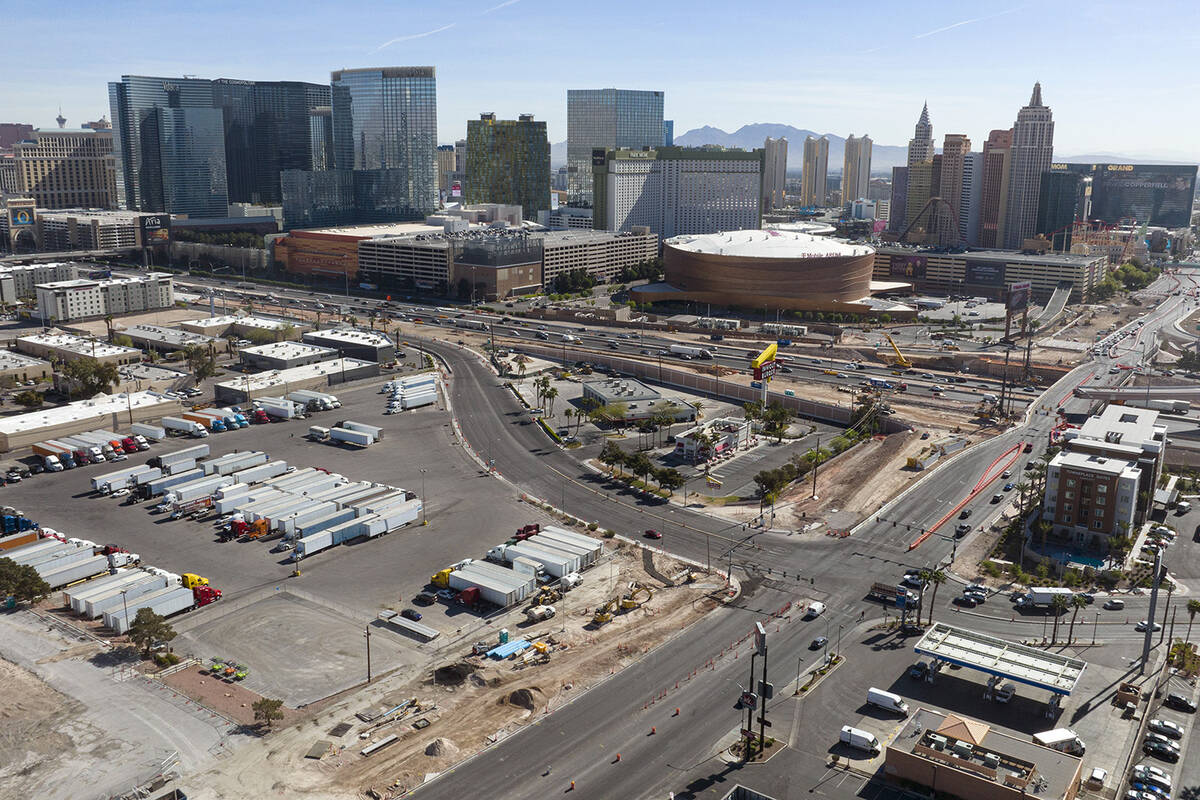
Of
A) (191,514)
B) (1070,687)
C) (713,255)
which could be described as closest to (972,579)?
(1070,687)

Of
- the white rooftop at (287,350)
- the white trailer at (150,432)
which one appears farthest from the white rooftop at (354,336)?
the white trailer at (150,432)

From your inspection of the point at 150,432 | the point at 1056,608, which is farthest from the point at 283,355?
the point at 1056,608

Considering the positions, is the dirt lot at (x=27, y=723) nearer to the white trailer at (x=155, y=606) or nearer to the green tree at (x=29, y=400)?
the white trailer at (x=155, y=606)

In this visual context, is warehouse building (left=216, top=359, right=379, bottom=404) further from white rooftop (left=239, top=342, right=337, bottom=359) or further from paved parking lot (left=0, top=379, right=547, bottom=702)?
paved parking lot (left=0, top=379, right=547, bottom=702)

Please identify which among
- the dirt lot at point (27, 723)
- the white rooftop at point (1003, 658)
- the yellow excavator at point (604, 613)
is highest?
the white rooftop at point (1003, 658)

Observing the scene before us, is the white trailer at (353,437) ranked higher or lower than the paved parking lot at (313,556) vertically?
higher

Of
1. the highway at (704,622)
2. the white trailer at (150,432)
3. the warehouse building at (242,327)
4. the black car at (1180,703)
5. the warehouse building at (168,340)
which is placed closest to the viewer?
the highway at (704,622)
